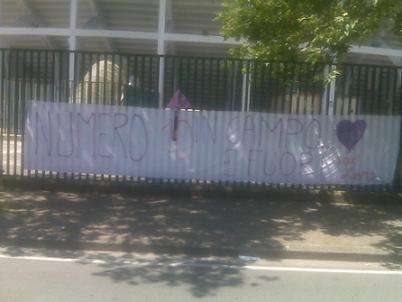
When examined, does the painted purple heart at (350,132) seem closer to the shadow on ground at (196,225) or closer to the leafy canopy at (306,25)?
the shadow on ground at (196,225)

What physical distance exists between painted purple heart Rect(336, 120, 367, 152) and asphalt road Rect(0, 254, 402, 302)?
3582 mm

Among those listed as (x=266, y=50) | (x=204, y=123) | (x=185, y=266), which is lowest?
(x=185, y=266)

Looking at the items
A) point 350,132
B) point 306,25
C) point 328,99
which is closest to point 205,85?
point 306,25

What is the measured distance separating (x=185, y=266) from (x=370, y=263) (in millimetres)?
2228

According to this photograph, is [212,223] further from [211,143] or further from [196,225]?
[211,143]

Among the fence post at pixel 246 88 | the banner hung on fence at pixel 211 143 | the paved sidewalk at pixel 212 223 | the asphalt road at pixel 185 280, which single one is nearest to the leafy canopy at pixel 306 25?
the fence post at pixel 246 88

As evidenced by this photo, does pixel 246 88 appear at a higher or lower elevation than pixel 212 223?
higher

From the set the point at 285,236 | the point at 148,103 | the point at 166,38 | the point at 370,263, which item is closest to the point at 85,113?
the point at 148,103

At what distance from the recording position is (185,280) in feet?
21.1

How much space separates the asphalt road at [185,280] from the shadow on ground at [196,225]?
45 millimetres

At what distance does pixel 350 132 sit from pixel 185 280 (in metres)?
5.18

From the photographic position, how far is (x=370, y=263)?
745cm

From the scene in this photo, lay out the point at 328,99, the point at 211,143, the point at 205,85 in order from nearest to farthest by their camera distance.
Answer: the point at 205,85, the point at 211,143, the point at 328,99

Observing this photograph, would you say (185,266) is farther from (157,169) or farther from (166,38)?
(166,38)
